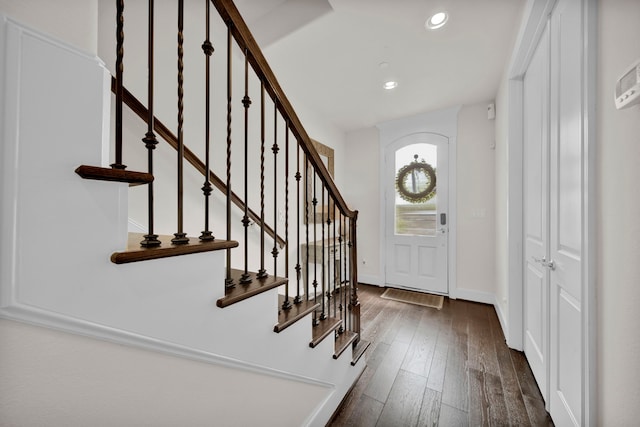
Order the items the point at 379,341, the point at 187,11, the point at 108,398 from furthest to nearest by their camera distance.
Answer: the point at 379,341 < the point at 187,11 < the point at 108,398

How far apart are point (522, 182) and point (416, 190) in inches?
61.8

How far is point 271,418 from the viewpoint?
1.08 m

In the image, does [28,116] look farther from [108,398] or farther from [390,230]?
[390,230]

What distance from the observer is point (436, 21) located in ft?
5.86

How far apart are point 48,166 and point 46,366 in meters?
0.41

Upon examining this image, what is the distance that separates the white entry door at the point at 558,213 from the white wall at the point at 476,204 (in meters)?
1.37

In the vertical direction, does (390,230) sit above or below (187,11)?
below

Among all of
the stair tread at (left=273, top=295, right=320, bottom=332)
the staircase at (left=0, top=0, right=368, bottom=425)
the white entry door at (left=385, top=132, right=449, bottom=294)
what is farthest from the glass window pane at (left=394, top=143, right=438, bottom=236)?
the staircase at (left=0, top=0, right=368, bottom=425)

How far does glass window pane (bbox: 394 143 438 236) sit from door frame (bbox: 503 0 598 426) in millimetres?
1381

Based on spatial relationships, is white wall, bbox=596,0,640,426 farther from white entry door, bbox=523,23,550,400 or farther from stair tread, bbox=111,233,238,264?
stair tread, bbox=111,233,238,264

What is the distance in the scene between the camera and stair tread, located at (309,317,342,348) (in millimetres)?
1313

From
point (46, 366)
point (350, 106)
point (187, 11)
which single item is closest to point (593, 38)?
point (46, 366)

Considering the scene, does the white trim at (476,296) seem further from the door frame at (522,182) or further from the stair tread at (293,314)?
the stair tread at (293,314)

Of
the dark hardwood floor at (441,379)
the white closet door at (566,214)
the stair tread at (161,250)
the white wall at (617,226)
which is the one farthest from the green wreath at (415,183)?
the stair tread at (161,250)
